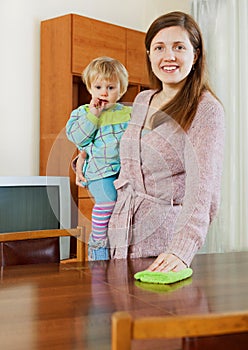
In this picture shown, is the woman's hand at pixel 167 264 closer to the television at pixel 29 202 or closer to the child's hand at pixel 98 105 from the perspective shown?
the child's hand at pixel 98 105

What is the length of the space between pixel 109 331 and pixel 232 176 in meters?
3.32

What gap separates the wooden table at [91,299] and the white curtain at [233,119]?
2435 millimetres

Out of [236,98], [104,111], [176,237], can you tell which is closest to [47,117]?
[236,98]

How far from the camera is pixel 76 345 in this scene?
38.3 inches

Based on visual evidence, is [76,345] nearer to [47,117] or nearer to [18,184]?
[18,184]

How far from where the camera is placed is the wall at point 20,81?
12.5 feet

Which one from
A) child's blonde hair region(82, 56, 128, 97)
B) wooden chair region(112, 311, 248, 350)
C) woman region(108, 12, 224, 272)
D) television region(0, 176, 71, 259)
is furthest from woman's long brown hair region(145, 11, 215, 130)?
television region(0, 176, 71, 259)

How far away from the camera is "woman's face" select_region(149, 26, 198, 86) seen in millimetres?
1754

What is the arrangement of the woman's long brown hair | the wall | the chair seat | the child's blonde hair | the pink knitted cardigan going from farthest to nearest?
the wall, the chair seat, the child's blonde hair, the woman's long brown hair, the pink knitted cardigan

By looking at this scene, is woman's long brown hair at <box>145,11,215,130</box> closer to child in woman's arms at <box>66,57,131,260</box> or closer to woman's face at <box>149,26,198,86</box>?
Answer: woman's face at <box>149,26,198,86</box>

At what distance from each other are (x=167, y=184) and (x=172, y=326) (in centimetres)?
110

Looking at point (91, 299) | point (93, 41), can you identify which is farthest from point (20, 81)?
point (91, 299)

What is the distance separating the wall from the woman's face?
217 centimetres

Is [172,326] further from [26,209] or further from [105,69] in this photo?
[26,209]
